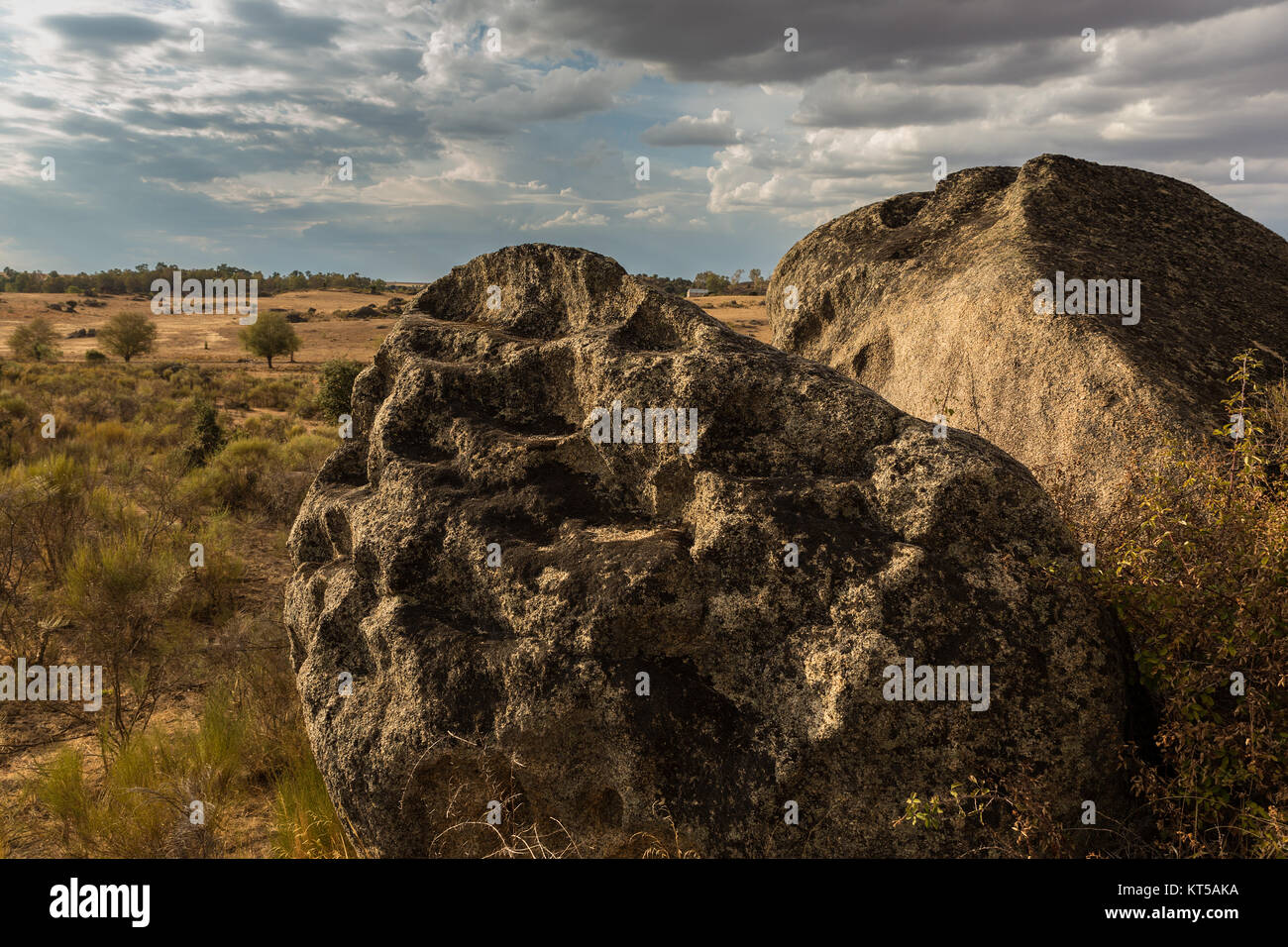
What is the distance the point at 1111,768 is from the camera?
3.25 m

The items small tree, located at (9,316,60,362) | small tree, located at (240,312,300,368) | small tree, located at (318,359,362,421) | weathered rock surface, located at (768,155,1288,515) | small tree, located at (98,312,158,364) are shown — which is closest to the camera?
weathered rock surface, located at (768,155,1288,515)

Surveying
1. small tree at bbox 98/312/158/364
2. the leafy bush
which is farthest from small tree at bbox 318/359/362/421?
small tree at bbox 98/312/158/364

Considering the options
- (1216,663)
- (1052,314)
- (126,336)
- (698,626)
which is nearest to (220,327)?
(126,336)

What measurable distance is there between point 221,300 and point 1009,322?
20.8 feet

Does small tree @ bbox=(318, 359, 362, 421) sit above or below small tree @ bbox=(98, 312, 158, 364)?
below

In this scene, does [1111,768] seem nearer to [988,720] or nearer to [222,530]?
[988,720]

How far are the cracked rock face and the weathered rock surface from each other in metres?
1.65

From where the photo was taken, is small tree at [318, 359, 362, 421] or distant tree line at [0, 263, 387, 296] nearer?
small tree at [318, 359, 362, 421]

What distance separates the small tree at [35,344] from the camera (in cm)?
3812

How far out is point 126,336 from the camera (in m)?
41.1

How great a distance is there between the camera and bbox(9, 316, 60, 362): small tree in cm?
3812

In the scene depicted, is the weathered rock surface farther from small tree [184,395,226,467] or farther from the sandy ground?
the sandy ground

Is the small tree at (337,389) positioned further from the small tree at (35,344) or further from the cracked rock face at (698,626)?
the small tree at (35,344)

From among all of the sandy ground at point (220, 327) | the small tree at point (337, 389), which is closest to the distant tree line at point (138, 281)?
the sandy ground at point (220, 327)
